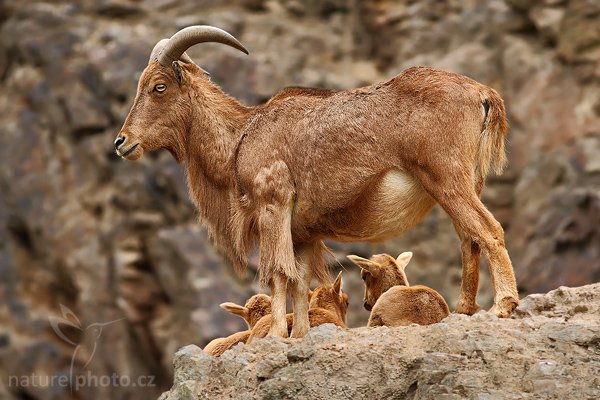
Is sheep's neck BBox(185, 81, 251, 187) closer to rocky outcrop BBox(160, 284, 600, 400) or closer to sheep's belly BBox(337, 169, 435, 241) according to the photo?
sheep's belly BBox(337, 169, 435, 241)

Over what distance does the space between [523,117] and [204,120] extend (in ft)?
49.6

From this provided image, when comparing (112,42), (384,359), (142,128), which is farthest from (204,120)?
(112,42)

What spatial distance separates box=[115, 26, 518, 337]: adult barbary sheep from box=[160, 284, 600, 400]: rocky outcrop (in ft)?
2.37

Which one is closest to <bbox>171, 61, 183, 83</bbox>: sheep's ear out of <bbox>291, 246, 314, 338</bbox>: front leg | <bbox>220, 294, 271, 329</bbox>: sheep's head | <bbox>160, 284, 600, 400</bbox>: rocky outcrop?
<bbox>291, 246, 314, 338</bbox>: front leg

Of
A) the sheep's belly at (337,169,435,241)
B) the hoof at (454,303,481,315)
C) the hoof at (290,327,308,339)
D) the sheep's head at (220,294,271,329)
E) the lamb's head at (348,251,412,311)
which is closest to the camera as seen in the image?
the sheep's belly at (337,169,435,241)

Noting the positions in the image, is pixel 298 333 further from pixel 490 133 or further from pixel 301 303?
pixel 490 133

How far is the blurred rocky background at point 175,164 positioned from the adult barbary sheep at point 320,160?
39.8ft

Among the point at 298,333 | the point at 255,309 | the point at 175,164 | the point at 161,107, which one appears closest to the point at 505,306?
the point at 298,333

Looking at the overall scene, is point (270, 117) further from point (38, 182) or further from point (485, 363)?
point (38, 182)

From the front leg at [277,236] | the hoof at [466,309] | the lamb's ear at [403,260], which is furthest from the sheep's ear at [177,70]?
the hoof at [466,309]

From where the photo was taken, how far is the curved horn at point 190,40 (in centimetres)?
1371

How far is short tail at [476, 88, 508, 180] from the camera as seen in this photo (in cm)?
1230

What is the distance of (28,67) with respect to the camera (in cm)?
3033

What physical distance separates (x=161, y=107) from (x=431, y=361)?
492 centimetres
